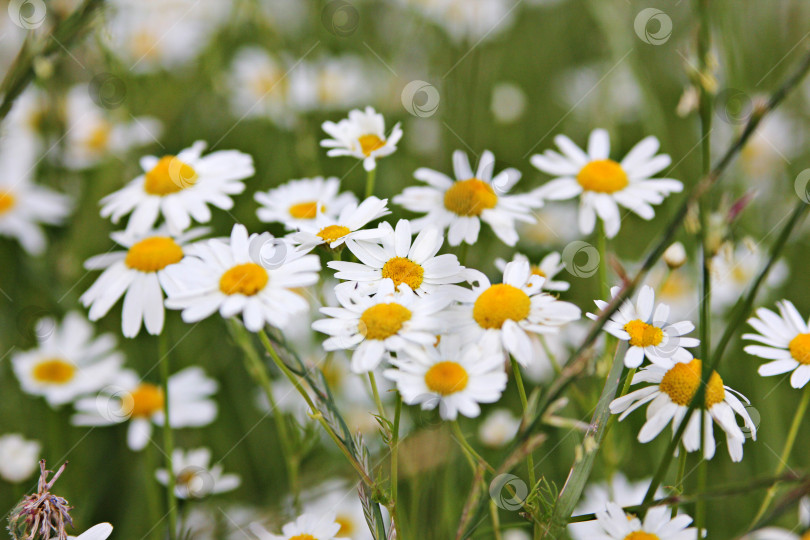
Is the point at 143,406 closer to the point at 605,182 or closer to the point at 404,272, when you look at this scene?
the point at 404,272

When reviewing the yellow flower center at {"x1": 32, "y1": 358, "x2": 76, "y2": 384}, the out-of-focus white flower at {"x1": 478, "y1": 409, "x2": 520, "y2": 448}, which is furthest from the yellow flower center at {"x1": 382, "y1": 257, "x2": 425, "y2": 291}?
the yellow flower center at {"x1": 32, "y1": 358, "x2": 76, "y2": 384}

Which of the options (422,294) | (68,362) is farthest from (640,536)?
(68,362)

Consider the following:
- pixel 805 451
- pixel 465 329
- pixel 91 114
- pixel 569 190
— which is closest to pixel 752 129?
pixel 465 329

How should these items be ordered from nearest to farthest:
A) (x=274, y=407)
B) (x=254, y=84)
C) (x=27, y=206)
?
(x=274, y=407)
(x=27, y=206)
(x=254, y=84)

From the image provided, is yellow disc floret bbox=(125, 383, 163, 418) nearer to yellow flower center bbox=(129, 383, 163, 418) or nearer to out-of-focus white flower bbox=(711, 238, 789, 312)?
yellow flower center bbox=(129, 383, 163, 418)

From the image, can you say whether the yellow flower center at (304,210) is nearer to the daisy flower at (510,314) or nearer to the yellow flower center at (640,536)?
the daisy flower at (510,314)

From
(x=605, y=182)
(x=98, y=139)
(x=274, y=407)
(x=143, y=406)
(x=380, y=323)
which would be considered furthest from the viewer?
(x=98, y=139)
